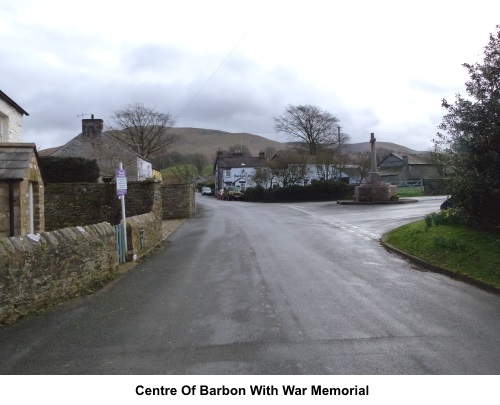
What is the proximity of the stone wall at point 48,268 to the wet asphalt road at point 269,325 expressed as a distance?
0.32 m

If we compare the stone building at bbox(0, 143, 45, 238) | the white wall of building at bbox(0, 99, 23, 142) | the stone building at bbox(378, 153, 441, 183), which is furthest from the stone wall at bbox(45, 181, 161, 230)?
the stone building at bbox(378, 153, 441, 183)

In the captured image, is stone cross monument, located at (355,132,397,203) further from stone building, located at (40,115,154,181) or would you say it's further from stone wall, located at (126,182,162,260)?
stone building, located at (40,115,154,181)

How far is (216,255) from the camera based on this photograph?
11.8m

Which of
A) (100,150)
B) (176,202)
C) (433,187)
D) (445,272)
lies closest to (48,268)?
(445,272)

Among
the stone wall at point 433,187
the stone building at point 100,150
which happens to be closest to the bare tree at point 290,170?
the stone wall at point 433,187

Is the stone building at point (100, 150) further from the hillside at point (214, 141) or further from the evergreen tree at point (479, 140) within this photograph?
the hillside at point (214, 141)

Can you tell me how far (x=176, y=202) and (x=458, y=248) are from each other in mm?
20850

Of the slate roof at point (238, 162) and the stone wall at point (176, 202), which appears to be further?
the slate roof at point (238, 162)

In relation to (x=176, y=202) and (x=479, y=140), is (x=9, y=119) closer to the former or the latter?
(x=176, y=202)

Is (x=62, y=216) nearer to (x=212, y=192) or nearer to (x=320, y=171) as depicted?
(x=320, y=171)

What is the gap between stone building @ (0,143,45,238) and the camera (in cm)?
1027

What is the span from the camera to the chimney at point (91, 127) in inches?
1709

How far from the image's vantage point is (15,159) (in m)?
10.9

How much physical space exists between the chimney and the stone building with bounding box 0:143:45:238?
33.8 metres
